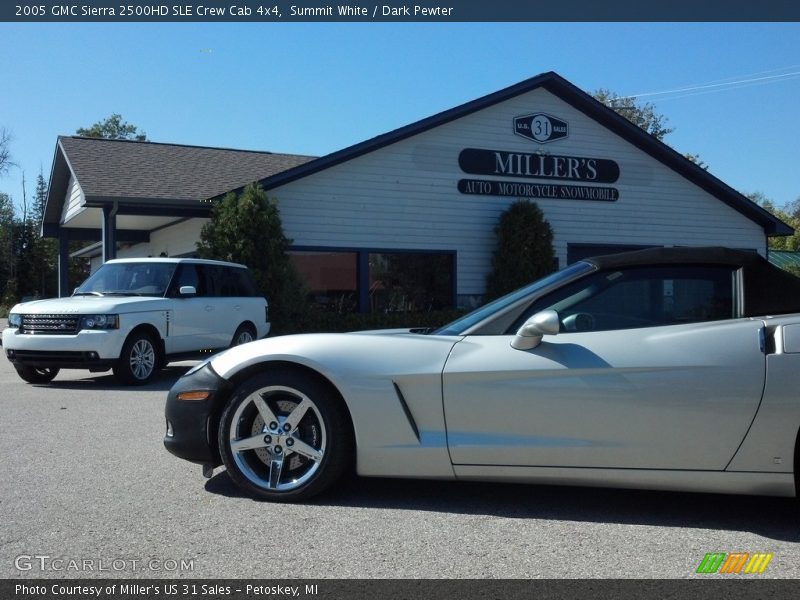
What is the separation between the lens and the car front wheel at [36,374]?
10.9 metres

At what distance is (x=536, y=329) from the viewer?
4168 millimetres

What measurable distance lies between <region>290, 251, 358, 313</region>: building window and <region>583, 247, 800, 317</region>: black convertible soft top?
13337mm

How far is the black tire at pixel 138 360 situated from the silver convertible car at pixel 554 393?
6.03 m

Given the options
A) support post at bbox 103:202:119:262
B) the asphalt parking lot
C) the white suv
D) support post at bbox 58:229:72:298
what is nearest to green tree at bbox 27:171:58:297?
support post at bbox 58:229:72:298

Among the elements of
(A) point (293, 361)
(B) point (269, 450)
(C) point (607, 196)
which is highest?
(C) point (607, 196)

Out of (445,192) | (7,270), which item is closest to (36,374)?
(445,192)

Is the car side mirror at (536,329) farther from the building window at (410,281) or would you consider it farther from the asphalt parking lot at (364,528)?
the building window at (410,281)

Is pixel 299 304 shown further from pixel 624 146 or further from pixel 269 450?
pixel 269 450

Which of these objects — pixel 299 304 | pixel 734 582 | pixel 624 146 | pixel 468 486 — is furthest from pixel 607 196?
pixel 734 582

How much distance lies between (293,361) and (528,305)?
4.31 feet

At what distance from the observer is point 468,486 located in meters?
4.99

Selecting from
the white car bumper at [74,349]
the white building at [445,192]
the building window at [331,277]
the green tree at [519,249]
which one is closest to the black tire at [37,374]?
the white car bumper at [74,349]

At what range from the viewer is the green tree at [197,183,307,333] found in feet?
53.3

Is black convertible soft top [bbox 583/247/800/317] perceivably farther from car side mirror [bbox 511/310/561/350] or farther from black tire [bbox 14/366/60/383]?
black tire [bbox 14/366/60/383]
